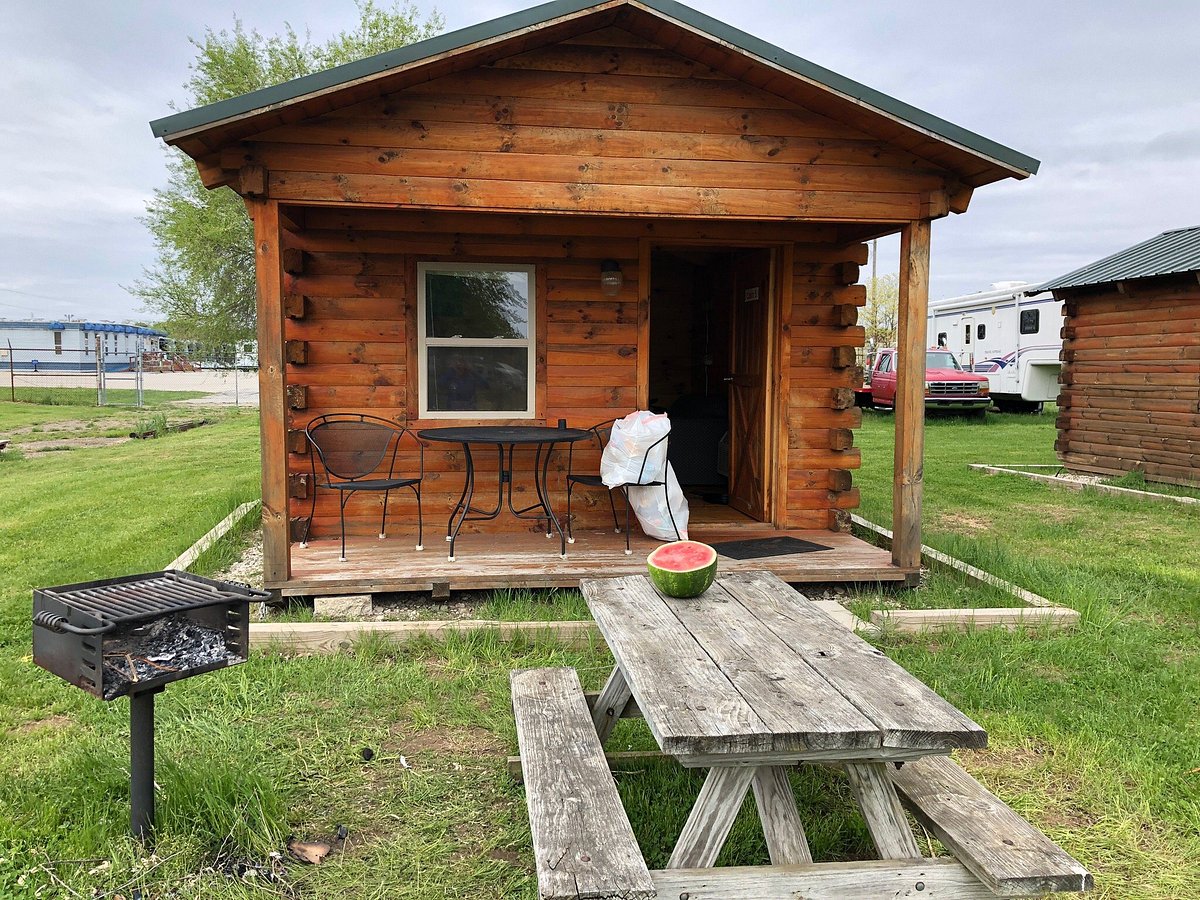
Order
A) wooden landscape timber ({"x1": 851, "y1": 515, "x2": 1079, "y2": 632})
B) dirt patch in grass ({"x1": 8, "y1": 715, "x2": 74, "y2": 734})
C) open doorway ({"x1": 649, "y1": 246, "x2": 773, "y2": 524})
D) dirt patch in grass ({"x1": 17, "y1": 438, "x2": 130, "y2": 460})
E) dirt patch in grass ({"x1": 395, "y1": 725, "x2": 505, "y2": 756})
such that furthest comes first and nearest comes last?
dirt patch in grass ({"x1": 17, "y1": 438, "x2": 130, "y2": 460}), open doorway ({"x1": 649, "y1": 246, "x2": 773, "y2": 524}), wooden landscape timber ({"x1": 851, "y1": 515, "x2": 1079, "y2": 632}), dirt patch in grass ({"x1": 8, "y1": 715, "x2": 74, "y2": 734}), dirt patch in grass ({"x1": 395, "y1": 725, "x2": 505, "y2": 756})

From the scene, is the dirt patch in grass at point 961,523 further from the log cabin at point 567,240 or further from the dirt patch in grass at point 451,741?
the dirt patch in grass at point 451,741

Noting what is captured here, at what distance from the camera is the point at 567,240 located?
6309 millimetres

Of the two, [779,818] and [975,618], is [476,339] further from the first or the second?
[779,818]

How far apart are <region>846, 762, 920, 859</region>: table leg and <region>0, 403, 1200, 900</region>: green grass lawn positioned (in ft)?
1.44

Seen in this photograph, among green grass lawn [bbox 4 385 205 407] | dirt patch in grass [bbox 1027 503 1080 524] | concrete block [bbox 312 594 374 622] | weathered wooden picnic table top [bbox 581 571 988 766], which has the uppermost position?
green grass lawn [bbox 4 385 205 407]

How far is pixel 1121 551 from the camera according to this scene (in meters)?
6.69

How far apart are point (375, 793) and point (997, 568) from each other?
14.0ft

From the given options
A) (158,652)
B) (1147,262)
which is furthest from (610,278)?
(1147,262)

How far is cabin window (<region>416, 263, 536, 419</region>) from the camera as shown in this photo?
20.5 ft

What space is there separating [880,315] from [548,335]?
33184 mm

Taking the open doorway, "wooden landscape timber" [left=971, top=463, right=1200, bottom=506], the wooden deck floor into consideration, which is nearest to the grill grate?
the wooden deck floor

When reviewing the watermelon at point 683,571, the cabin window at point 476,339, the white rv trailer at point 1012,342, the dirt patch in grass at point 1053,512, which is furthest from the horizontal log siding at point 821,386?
the white rv trailer at point 1012,342

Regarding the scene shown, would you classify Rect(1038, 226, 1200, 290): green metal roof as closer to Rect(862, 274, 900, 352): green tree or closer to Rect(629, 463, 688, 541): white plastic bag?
Rect(629, 463, 688, 541): white plastic bag

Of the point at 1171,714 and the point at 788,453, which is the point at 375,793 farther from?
the point at 788,453
